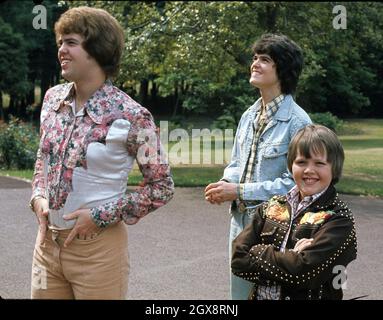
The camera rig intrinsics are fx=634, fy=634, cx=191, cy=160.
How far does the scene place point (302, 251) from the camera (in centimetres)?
239

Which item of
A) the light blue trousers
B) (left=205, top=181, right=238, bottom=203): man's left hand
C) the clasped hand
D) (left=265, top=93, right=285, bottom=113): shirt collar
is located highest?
(left=265, top=93, right=285, bottom=113): shirt collar

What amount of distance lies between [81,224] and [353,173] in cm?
1170

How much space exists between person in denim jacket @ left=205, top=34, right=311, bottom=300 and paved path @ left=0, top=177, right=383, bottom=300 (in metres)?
1.96

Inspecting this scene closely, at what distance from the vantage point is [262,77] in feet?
10.5

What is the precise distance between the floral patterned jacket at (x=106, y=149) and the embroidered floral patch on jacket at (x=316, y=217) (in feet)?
1.83

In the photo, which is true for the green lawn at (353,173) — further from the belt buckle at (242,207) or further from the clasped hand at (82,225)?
the clasped hand at (82,225)

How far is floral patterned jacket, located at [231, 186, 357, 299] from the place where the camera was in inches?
93.7

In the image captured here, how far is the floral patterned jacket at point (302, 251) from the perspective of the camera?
2.38 metres

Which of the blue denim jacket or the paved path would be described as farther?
the paved path

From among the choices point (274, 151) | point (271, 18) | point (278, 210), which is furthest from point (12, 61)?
point (278, 210)

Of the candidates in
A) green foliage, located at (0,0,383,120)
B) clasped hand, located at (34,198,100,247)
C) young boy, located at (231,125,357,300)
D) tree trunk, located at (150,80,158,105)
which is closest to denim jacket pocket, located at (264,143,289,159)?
young boy, located at (231,125,357,300)

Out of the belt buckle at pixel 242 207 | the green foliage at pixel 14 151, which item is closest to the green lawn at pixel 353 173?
the green foliage at pixel 14 151

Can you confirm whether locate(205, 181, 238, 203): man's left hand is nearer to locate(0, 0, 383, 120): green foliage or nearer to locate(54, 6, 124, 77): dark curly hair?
locate(54, 6, 124, 77): dark curly hair

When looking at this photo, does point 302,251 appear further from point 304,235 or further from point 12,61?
point 12,61
